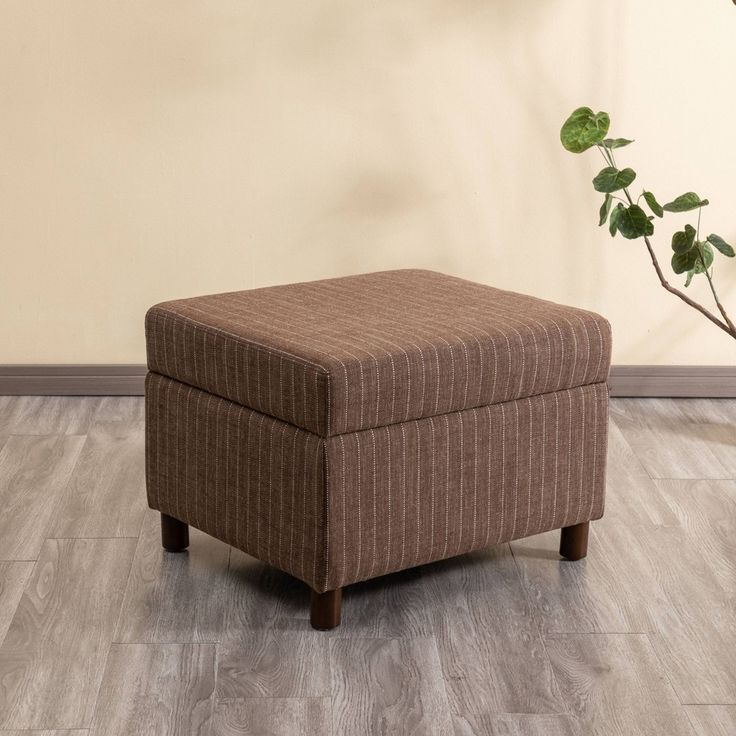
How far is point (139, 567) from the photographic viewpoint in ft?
7.44

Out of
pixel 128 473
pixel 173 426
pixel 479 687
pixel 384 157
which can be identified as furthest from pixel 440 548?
pixel 384 157

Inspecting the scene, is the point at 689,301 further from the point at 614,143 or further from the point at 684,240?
the point at 614,143

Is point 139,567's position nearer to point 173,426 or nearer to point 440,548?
point 173,426

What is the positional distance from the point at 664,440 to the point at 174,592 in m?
1.30

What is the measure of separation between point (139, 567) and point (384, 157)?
134 centimetres

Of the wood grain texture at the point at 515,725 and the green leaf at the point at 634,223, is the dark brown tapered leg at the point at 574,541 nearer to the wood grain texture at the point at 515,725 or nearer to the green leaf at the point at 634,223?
the wood grain texture at the point at 515,725

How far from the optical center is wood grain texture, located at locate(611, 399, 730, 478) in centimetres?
280

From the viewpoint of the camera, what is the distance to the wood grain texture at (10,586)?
2060 mm

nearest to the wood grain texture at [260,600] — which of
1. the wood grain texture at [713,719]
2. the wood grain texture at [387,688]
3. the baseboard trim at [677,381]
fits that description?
the wood grain texture at [387,688]

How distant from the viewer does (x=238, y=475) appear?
2074 mm

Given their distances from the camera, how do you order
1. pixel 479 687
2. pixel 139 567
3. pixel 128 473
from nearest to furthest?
pixel 479 687 < pixel 139 567 < pixel 128 473

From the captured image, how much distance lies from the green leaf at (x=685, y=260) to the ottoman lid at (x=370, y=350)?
0.76m

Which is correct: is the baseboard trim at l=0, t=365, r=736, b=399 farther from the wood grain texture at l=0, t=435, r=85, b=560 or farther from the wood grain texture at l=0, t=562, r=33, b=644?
the wood grain texture at l=0, t=562, r=33, b=644

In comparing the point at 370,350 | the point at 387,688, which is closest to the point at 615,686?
the point at 387,688
